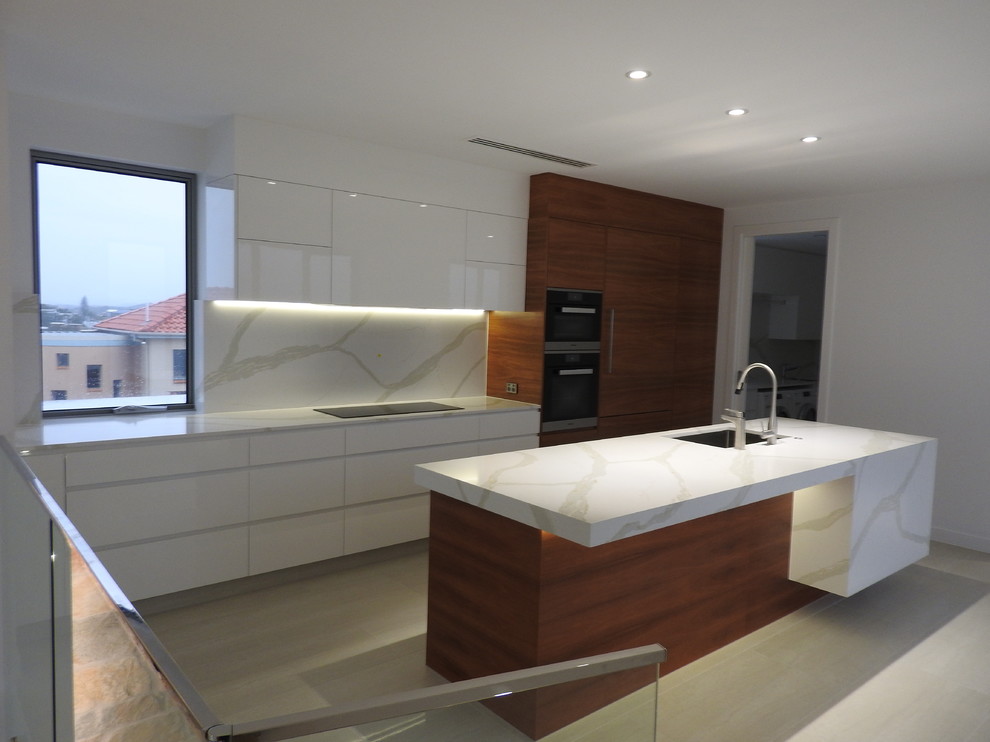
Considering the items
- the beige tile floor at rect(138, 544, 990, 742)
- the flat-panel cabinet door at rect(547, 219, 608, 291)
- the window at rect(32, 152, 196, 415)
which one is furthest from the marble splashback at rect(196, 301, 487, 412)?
the beige tile floor at rect(138, 544, 990, 742)

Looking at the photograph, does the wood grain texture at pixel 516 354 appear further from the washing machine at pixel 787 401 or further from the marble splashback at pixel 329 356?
the washing machine at pixel 787 401

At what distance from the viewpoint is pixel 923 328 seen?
4934mm

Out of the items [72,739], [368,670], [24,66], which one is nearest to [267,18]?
[24,66]

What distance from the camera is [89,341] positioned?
3.79 meters

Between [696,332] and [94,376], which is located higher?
[696,332]

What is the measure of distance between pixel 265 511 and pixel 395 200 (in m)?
1.95

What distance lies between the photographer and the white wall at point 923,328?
4.70m

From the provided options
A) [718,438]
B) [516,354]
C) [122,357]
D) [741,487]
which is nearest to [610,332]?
[516,354]

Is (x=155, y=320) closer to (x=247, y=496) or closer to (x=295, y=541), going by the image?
(x=247, y=496)

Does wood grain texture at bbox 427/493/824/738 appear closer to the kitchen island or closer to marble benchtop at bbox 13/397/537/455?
the kitchen island

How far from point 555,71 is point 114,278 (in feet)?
8.56

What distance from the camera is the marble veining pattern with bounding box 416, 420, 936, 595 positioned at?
2.34m

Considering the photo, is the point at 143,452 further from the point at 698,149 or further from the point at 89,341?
the point at 698,149

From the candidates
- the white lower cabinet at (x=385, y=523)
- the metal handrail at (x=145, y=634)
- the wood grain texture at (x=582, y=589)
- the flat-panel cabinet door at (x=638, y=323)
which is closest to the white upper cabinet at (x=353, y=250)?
the flat-panel cabinet door at (x=638, y=323)
